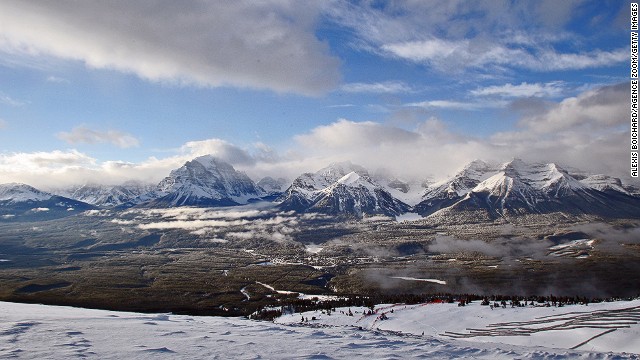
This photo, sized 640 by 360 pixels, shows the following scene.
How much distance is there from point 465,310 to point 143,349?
44.3 meters

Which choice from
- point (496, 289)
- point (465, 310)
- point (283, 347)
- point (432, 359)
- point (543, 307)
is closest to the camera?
point (432, 359)

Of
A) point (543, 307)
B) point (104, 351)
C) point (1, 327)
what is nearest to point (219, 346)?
point (104, 351)

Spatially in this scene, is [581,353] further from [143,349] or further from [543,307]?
[543,307]

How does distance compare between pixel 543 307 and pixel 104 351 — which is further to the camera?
pixel 543 307

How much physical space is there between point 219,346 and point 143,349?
3907 millimetres

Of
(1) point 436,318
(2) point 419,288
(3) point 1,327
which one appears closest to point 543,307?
(1) point 436,318

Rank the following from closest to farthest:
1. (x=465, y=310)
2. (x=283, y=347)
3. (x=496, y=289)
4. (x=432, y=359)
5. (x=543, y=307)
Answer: (x=432, y=359) < (x=283, y=347) < (x=543, y=307) < (x=465, y=310) < (x=496, y=289)

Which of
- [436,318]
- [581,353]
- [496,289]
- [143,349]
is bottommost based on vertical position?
[496,289]

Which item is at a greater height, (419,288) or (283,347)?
(283,347)

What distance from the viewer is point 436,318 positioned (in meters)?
54.3

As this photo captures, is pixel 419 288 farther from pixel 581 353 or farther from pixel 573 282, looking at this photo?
pixel 581 353

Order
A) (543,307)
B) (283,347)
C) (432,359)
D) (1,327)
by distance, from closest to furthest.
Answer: (432,359), (283,347), (1,327), (543,307)

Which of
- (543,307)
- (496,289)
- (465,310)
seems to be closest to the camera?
(543,307)

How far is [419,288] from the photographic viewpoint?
173375 millimetres
